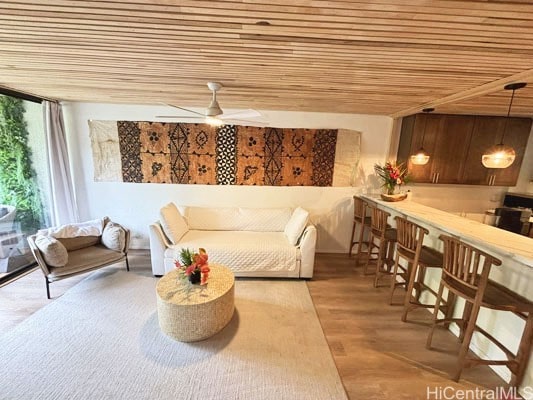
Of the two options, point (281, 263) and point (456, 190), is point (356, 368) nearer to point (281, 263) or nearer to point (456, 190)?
point (281, 263)

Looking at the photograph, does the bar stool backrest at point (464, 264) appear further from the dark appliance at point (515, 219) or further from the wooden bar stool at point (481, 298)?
the dark appliance at point (515, 219)

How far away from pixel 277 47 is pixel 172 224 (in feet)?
8.35

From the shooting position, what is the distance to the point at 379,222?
10.2 feet

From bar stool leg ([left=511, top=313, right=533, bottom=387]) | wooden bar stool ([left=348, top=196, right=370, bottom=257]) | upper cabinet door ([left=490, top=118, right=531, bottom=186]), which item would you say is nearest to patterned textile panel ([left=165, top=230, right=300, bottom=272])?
wooden bar stool ([left=348, top=196, right=370, bottom=257])

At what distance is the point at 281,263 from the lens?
316cm

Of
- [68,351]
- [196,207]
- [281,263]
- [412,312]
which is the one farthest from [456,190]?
[68,351]

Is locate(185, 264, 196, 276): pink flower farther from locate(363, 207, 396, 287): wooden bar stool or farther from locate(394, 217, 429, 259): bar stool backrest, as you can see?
locate(363, 207, 396, 287): wooden bar stool

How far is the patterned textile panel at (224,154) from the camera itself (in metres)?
3.85

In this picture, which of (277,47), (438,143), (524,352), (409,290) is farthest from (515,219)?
(277,47)

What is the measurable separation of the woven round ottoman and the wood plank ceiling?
2014mm

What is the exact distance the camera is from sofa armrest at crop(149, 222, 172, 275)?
3.10 meters

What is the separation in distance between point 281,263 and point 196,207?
1.72 meters

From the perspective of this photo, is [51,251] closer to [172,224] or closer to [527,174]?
[172,224]

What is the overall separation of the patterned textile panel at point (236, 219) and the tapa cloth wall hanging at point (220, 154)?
52 cm
